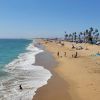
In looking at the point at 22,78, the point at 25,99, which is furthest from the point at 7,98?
the point at 22,78

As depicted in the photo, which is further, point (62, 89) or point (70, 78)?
point (70, 78)

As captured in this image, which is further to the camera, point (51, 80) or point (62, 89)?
point (51, 80)

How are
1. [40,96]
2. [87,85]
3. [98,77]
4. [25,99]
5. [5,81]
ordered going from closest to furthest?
[25,99], [40,96], [87,85], [5,81], [98,77]

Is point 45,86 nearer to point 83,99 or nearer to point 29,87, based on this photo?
point 29,87

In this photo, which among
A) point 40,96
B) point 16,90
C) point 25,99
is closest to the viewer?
point 25,99

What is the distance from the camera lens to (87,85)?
2498 cm

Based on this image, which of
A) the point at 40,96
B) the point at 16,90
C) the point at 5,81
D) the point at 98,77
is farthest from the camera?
the point at 98,77

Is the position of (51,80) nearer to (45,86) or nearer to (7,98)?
(45,86)

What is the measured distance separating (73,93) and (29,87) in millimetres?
4621

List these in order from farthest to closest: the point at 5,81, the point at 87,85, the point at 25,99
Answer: the point at 5,81 → the point at 87,85 → the point at 25,99

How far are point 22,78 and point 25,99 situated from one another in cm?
897

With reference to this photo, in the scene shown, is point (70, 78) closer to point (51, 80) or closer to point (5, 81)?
point (51, 80)

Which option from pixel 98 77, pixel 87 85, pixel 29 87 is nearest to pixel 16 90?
pixel 29 87

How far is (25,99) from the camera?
65.9 ft
